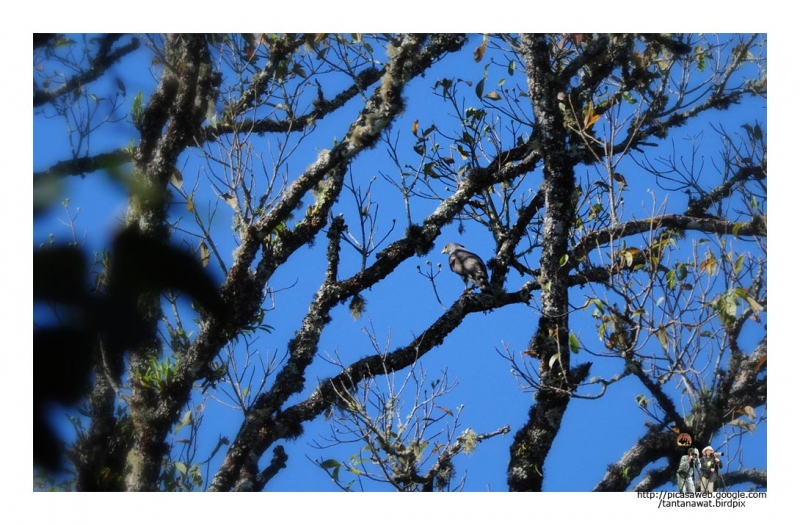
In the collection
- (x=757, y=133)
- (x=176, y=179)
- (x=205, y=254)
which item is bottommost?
(x=205, y=254)

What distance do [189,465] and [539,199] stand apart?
2.94 m

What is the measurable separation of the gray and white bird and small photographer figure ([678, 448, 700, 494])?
1618mm

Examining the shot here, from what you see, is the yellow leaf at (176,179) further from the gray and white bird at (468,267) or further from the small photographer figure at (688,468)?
the small photographer figure at (688,468)

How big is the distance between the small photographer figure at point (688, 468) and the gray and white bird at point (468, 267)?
63.7 inches

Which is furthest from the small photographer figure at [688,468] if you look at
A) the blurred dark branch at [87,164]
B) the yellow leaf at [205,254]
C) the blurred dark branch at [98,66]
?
the blurred dark branch at [98,66]

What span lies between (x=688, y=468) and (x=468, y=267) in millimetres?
1899

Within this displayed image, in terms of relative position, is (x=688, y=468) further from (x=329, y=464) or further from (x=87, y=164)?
(x=87, y=164)

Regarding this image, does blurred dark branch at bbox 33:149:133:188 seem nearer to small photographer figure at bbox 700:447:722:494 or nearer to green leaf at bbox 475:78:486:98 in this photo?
green leaf at bbox 475:78:486:98

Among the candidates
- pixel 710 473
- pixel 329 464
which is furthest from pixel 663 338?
pixel 329 464

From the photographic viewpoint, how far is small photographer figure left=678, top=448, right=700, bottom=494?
4.39m

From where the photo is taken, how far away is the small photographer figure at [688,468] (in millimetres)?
4387

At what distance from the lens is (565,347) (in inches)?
184

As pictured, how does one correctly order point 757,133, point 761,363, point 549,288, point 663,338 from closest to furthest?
point 663,338
point 761,363
point 549,288
point 757,133

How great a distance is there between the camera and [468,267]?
538 centimetres
